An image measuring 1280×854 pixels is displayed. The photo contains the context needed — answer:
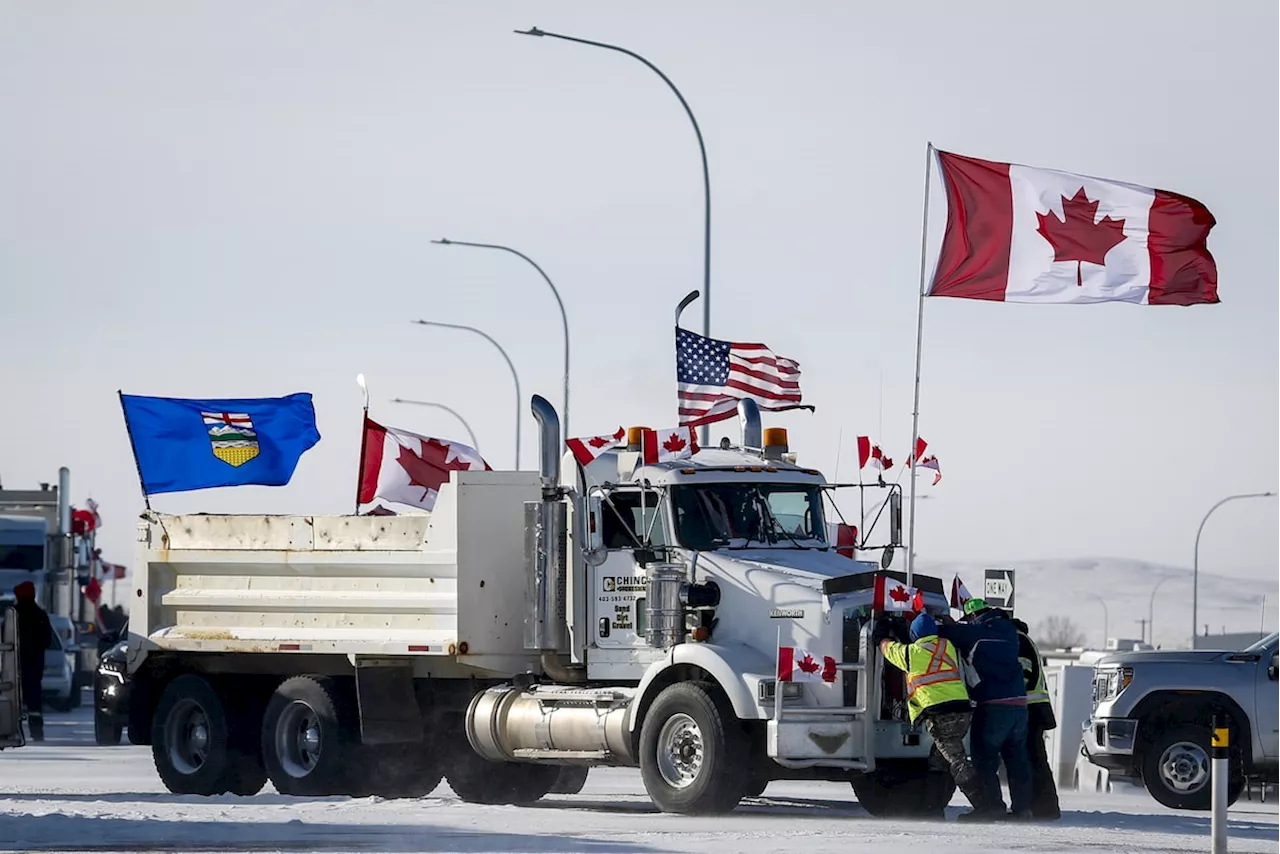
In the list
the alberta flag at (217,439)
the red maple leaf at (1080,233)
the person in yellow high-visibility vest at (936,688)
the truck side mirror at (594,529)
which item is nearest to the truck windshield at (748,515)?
the truck side mirror at (594,529)

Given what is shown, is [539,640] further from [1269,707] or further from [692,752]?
[1269,707]

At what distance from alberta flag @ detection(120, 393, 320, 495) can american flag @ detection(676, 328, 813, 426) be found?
3.96 m

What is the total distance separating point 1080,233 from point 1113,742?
4.79m

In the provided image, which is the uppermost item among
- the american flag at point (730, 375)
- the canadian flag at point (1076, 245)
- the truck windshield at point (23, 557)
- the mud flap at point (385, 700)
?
the canadian flag at point (1076, 245)

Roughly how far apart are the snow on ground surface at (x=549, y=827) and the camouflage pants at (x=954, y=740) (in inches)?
17.5

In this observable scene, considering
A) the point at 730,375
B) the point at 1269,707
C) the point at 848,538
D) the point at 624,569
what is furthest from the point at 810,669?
the point at 730,375

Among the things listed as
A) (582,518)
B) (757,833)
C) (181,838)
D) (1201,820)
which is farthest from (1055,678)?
(181,838)

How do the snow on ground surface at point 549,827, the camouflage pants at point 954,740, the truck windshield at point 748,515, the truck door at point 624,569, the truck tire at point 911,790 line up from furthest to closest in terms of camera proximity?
the truck door at point 624,569 → the truck windshield at point 748,515 → the truck tire at point 911,790 → the camouflage pants at point 954,740 → the snow on ground surface at point 549,827

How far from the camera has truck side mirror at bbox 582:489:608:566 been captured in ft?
66.5

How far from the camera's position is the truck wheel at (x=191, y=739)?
74.7 ft

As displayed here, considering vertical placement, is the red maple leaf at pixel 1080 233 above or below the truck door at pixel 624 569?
above

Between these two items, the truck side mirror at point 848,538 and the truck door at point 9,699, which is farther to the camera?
the truck door at point 9,699

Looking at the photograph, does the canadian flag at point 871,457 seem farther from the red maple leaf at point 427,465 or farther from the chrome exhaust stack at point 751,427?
the red maple leaf at point 427,465

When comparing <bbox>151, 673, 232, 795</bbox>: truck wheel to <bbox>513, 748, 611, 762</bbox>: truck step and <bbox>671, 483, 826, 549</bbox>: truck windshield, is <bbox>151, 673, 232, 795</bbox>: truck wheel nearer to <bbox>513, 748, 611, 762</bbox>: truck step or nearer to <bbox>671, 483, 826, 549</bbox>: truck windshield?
<bbox>513, 748, 611, 762</bbox>: truck step
